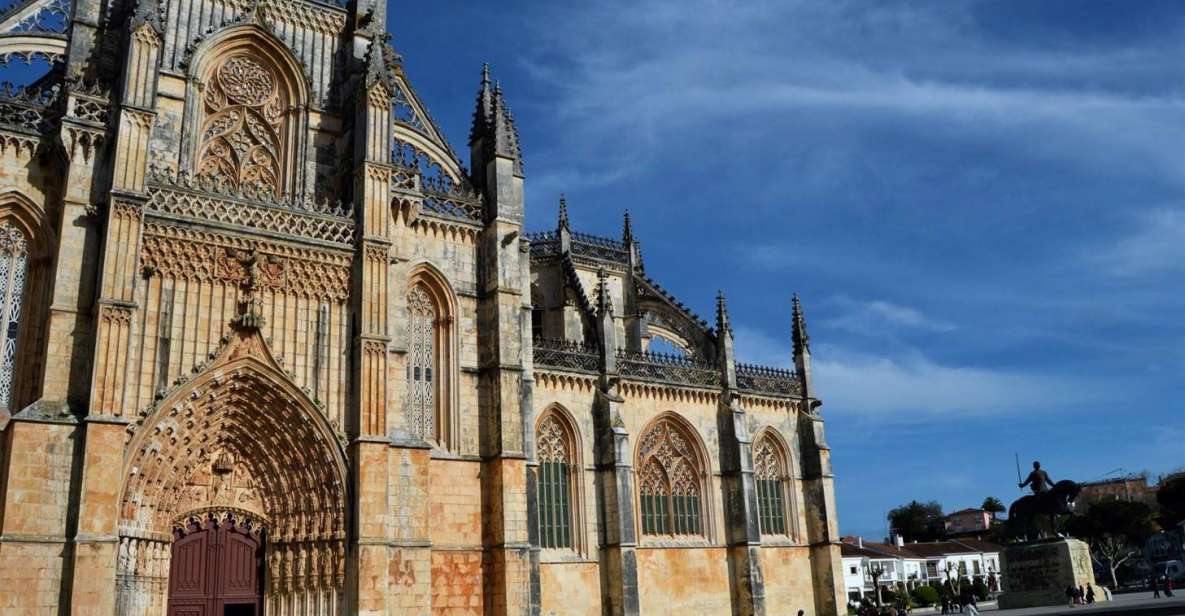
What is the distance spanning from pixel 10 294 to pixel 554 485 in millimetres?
15053

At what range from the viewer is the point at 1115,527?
63.0 m

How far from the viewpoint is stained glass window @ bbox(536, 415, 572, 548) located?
27391mm

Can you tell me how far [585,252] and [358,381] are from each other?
19.0m

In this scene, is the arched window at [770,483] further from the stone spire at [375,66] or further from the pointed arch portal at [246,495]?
the stone spire at [375,66]

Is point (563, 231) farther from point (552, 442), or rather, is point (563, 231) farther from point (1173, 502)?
point (1173, 502)

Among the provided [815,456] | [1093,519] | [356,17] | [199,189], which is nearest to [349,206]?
[199,189]

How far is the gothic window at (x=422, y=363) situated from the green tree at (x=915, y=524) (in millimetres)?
95620

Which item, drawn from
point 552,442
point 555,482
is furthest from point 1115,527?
point 552,442

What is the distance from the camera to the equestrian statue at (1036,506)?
25.1m

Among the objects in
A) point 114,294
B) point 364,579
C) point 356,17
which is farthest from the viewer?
point 356,17

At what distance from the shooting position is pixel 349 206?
22.4 metres

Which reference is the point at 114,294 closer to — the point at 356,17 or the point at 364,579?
the point at 364,579

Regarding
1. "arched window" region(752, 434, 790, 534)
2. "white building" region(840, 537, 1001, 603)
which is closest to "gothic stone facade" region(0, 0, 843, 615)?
"arched window" region(752, 434, 790, 534)

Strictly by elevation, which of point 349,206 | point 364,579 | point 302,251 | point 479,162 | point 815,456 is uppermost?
point 479,162
